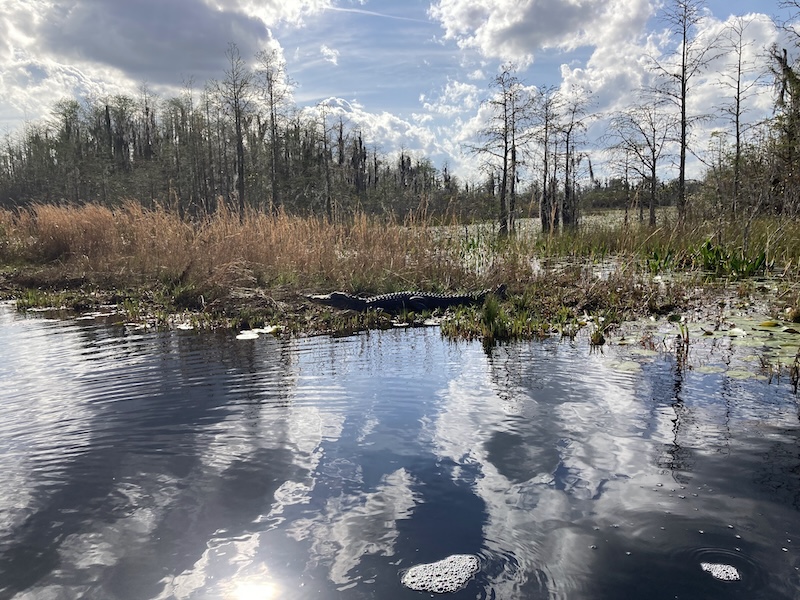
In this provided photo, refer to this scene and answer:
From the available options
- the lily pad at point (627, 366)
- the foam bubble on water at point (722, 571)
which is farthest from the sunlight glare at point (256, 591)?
the lily pad at point (627, 366)

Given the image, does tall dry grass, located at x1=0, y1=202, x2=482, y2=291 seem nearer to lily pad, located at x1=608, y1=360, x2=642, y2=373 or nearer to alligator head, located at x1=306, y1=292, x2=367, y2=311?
alligator head, located at x1=306, y1=292, x2=367, y2=311

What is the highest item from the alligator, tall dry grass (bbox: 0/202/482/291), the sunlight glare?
tall dry grass (bbox: 0/202/482/291)

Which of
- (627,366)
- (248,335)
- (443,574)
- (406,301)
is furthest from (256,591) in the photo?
(406,301)

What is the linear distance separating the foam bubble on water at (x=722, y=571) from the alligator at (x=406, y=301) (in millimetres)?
5607

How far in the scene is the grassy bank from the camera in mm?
7035

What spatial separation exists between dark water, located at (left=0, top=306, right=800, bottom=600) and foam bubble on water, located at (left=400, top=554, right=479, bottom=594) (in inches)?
2.1

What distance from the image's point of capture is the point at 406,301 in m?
7.59

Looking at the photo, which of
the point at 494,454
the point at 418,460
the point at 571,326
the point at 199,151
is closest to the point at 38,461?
the point at 418,460

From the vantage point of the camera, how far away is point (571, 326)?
6.26 m

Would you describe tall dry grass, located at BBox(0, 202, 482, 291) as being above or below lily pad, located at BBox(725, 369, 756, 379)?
above

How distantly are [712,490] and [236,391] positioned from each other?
346 cm

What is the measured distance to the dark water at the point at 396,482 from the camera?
2051mm

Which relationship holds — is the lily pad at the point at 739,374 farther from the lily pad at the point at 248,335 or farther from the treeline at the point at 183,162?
the treeline at the point at 183,162

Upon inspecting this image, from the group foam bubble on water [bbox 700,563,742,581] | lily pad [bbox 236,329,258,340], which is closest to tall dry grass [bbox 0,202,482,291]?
lily pad [bbox 236,329,258,340]
